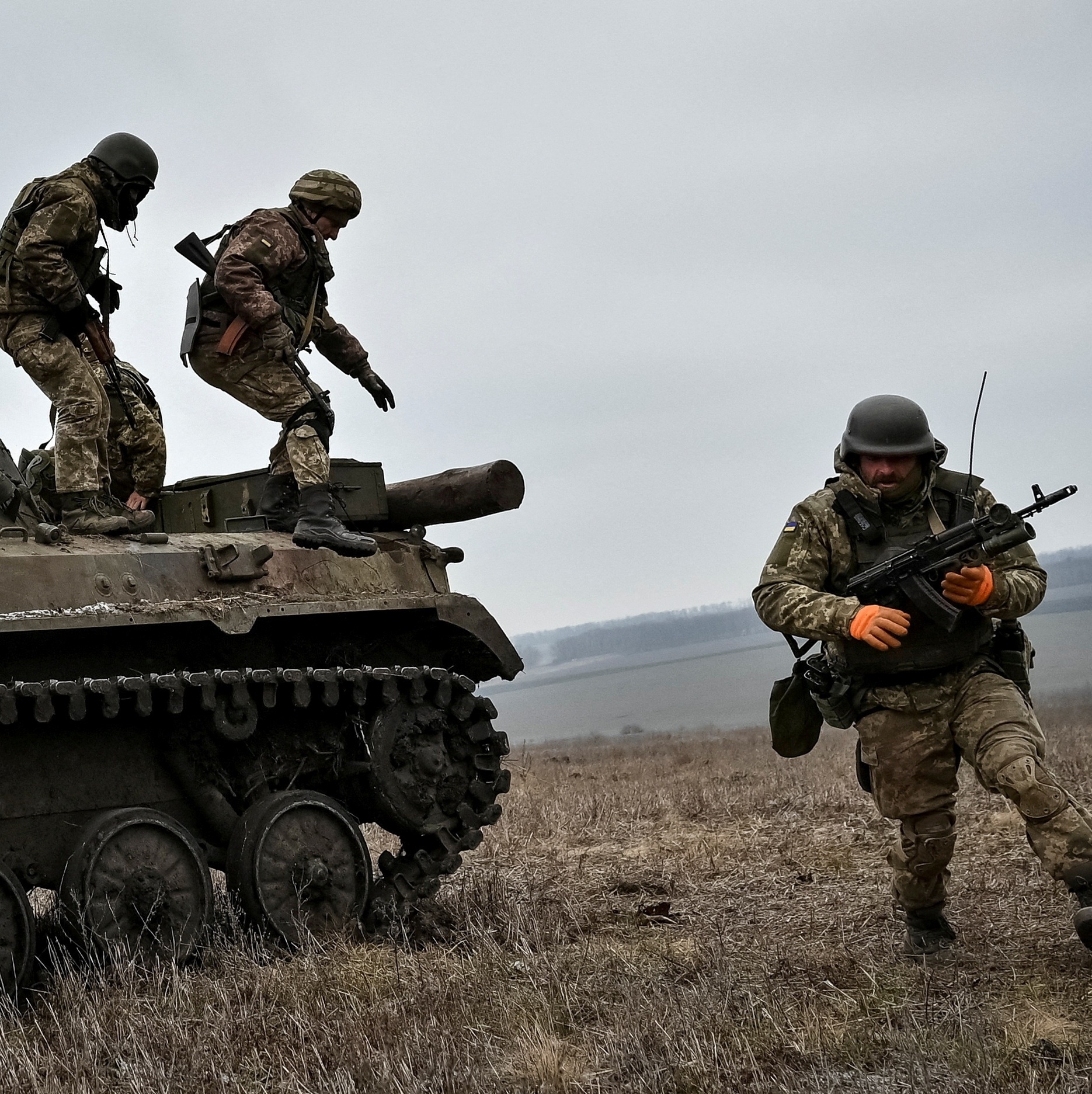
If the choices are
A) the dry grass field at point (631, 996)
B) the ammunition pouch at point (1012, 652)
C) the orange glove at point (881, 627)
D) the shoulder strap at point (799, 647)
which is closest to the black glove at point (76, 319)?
the dry grass field at point (631, 996)

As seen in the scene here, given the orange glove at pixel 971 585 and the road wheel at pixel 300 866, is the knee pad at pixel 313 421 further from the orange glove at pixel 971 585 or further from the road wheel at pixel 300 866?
the orange glove at pixel 971 585

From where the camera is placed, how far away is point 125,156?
790cm

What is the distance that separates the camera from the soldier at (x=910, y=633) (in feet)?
19.5

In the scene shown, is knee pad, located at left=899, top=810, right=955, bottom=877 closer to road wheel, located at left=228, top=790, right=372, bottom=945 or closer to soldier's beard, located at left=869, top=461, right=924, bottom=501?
soldier's beard, located at left=869, top=461, right=924, bottom=501

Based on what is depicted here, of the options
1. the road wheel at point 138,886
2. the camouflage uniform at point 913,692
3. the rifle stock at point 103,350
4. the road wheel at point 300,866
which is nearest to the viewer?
the camouflage uniform at point 913,692

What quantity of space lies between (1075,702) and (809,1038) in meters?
25.0

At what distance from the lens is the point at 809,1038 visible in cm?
481

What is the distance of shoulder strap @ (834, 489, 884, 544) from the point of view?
6262 mm

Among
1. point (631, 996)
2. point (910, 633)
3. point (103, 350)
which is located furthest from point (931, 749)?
point (103, 350)

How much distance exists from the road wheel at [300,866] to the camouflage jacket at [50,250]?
2.81 m

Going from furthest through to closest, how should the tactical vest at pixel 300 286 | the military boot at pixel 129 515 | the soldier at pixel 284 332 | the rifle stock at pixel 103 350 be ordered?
the tactical vest at pixel 300 286, the soldier at pixel 284 332, the rifle stock at pixel 103 350, the military boot at pixel 129 515

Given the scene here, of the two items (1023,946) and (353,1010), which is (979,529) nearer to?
(1023,946)

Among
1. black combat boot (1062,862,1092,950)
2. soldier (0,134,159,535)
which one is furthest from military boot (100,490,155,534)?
black combat boot (1062,862,1092,950)

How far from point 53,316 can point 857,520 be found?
4279 millimetres
